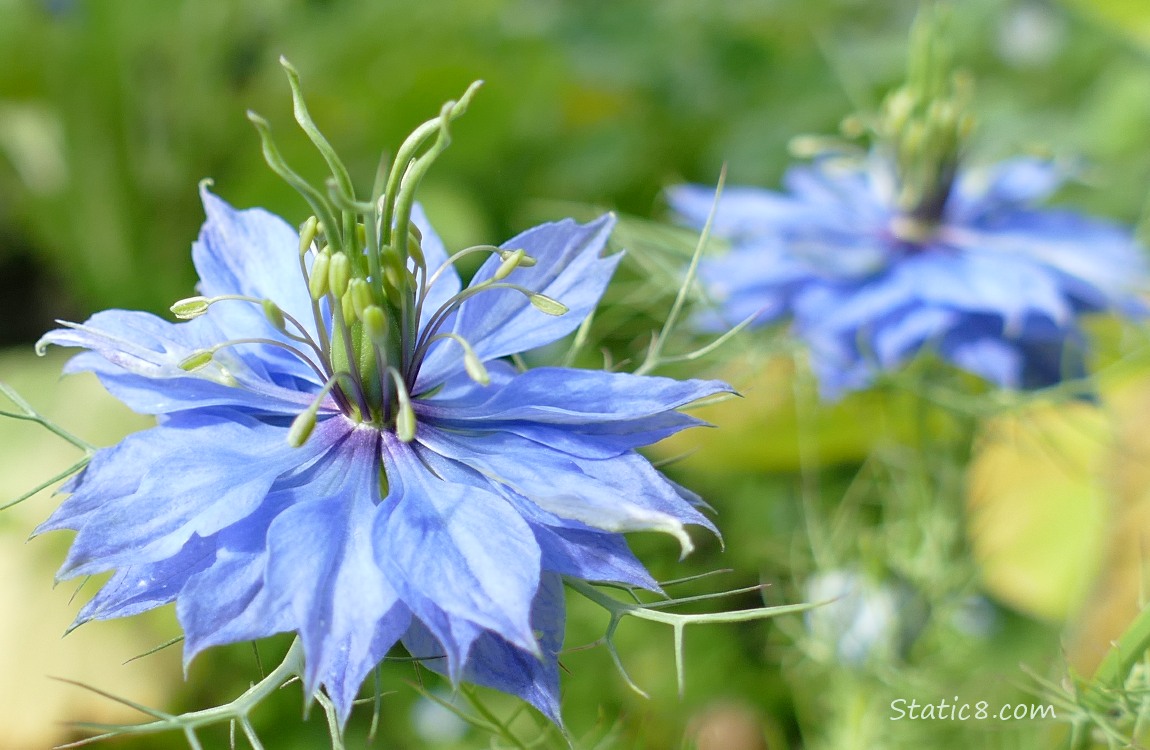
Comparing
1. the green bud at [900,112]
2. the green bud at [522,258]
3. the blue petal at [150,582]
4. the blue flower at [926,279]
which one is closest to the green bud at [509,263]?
→ the green bud at [522,258]

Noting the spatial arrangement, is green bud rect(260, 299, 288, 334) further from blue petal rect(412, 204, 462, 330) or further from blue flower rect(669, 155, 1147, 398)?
blue flower rect(669, 155, 1147, 398)

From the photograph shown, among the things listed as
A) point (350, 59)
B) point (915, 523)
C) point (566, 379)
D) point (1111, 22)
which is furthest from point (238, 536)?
point (350, 59)

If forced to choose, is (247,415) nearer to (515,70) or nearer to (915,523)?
(915,523)

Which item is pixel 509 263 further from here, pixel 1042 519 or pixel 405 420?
pixel 1042 519

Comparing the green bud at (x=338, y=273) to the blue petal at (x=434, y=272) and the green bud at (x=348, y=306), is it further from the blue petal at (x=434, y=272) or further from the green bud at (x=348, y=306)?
the blue petal at (x=434, y=272)

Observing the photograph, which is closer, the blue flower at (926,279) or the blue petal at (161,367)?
the blue petal at (161,367)

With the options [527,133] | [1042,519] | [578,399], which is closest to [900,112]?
[1042,519]
